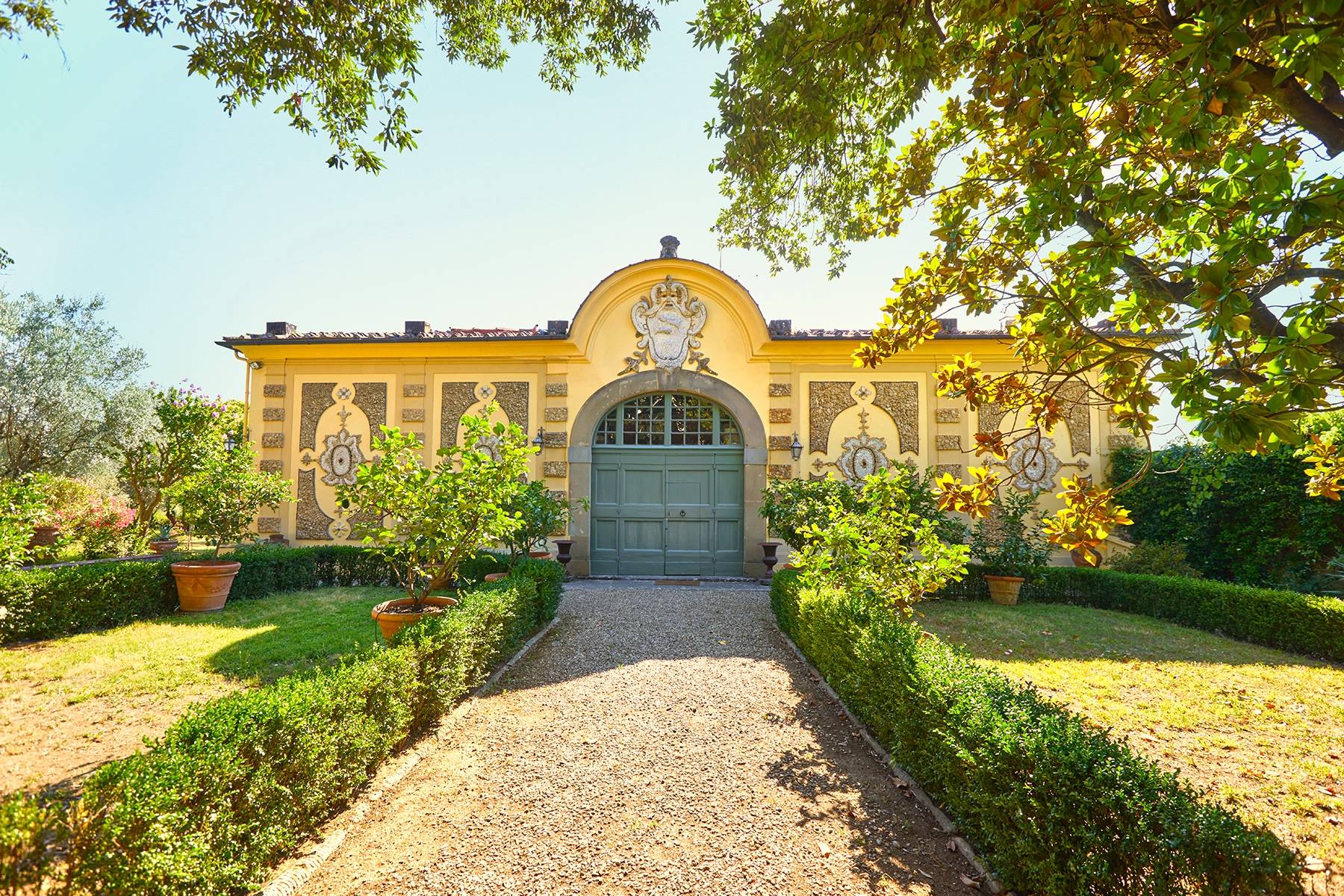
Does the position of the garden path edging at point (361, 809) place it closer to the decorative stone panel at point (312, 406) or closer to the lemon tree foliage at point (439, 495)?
the lemon tree foliage at point (439, 495)

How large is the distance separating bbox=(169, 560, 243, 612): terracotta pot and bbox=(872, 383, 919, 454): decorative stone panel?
11.2 metres

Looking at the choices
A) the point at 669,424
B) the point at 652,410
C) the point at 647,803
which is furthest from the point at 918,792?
the point at 652,410

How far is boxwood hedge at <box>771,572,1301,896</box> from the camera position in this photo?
199cm

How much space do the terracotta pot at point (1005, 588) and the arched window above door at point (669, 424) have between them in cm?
505

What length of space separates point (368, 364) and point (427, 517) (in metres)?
7.89

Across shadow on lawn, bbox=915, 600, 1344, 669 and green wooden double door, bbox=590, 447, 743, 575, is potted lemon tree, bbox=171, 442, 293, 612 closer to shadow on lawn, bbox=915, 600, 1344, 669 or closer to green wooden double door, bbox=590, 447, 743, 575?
green wooden double door, bbox=590, 447, 743, 575

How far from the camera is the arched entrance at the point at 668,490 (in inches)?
452

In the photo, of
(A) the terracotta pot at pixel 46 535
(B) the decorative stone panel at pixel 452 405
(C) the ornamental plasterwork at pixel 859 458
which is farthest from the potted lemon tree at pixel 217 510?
(C) the ornamental plasterwork at pixel 859 458

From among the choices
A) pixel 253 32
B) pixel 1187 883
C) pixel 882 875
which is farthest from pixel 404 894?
pixel 253 32

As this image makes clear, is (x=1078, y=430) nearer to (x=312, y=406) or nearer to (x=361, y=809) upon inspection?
(x=361, y=809)

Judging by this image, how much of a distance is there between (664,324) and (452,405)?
461cm

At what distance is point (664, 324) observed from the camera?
11617 millimetres

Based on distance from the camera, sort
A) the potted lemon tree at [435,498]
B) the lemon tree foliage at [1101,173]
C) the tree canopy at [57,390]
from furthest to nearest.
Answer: the tree canopy at [57,390], the potted lemon tree at [435,498], the lemon tree foliage at [1101,173]

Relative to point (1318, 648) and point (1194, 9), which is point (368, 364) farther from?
point (1318, 648)
